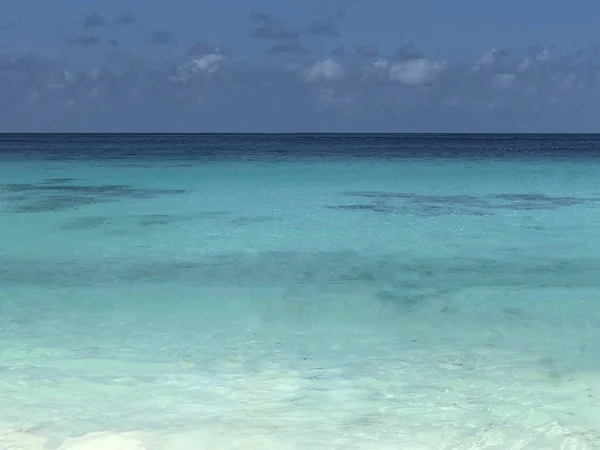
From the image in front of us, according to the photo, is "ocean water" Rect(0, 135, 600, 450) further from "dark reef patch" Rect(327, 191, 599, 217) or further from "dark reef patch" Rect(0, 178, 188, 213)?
"dark reef patch" Rect(0, 178, 188, 213)

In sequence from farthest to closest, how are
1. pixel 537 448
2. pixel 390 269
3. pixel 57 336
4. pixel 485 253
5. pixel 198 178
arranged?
pixel 198 178 → pixel 485 253 → pixel 390 269 → pixel 57 336 → pixel 537 448

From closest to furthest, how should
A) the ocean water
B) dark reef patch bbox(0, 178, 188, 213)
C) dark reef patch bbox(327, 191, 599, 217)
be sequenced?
the ocean water, dark reef patch bbox(327, 191, 599, 217), dark reef patch bbox(0, 178, 188, 213)

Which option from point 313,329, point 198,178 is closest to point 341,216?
point 313,329

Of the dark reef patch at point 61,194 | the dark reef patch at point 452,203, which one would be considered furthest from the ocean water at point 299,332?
the dark reef patch at point 61,194

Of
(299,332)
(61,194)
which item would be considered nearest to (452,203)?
(61,194)

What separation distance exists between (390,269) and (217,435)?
5334mm

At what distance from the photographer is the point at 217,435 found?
4461 millimetres

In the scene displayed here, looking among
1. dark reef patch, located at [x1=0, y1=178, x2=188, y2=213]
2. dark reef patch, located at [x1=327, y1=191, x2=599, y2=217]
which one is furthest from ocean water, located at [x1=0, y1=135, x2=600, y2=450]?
dark reef patch, located at [x1=0, y1=178, x2=188, y2=213]

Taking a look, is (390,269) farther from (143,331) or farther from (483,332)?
(143,331)

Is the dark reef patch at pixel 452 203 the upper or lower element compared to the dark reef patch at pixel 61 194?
upper

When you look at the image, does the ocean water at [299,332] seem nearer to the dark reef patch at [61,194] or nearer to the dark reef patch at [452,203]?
the dark reef patch at [452,203]

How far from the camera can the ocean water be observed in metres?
4.59

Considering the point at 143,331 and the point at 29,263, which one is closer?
the point at 143,331

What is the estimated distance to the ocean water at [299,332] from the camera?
4594 millimetres
